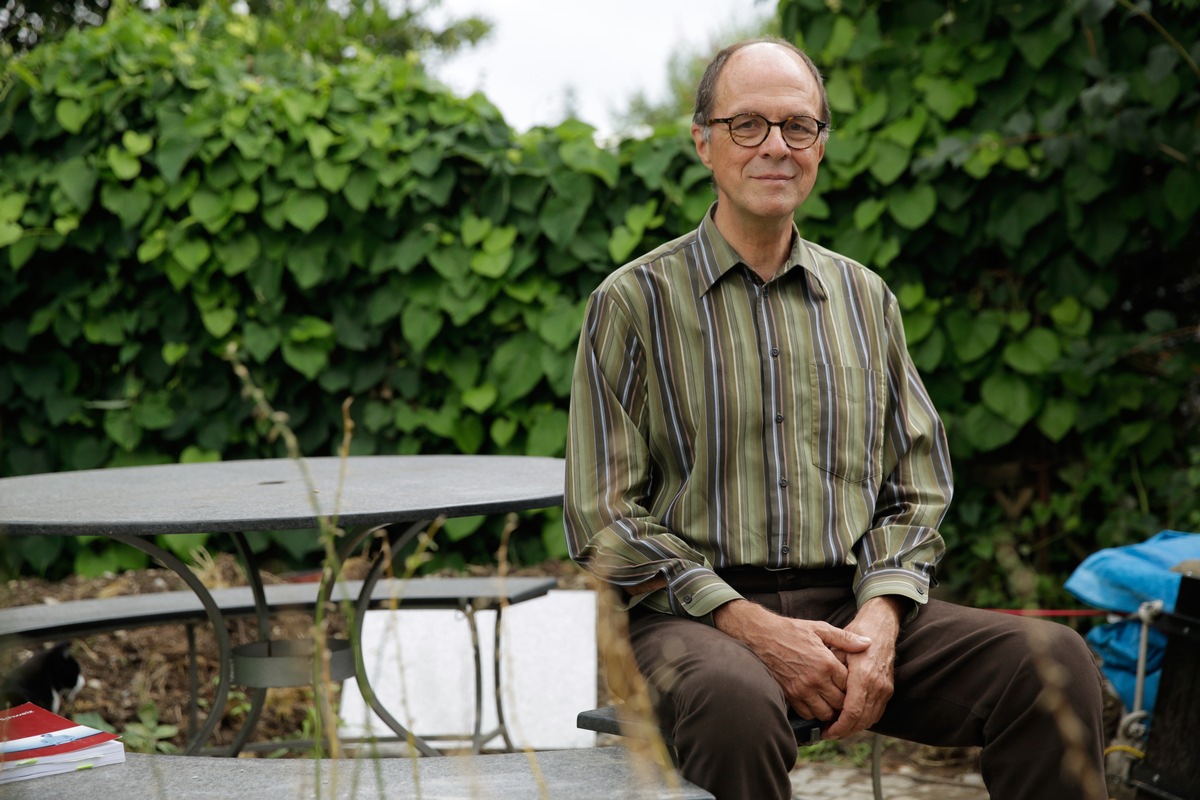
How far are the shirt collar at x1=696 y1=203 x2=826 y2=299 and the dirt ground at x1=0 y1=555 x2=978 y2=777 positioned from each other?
69.6 inches

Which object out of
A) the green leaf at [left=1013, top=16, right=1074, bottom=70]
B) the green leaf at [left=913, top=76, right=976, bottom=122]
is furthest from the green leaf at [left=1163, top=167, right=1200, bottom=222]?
the green leaf at [left=913, top=76, right=976, bottom=122]

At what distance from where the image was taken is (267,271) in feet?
14.7

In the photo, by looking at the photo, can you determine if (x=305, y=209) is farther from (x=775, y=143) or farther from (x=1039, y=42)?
(x=775, y=143)

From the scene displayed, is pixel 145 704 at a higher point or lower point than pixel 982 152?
lower

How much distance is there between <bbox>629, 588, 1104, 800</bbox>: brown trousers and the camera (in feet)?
5.44

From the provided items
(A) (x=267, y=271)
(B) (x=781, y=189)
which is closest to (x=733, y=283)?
(B) (x=781, y=189)

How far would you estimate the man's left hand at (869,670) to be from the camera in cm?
183

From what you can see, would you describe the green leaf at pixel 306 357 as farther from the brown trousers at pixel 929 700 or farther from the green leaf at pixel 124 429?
the brown trousers at pixel 929 700

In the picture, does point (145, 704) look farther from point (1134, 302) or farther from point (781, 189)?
point (1134, 302)

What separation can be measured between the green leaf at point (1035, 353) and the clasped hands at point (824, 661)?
2287 millimetres

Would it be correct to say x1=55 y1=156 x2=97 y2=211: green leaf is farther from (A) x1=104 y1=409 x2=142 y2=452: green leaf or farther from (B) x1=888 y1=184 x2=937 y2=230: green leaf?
(B) x1=888 y1=184 x2=937 y2=230: green leaf

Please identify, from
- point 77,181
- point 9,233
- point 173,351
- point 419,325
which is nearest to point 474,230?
point 419,325

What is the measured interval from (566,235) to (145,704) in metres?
2.07

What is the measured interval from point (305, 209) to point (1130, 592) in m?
3.03
